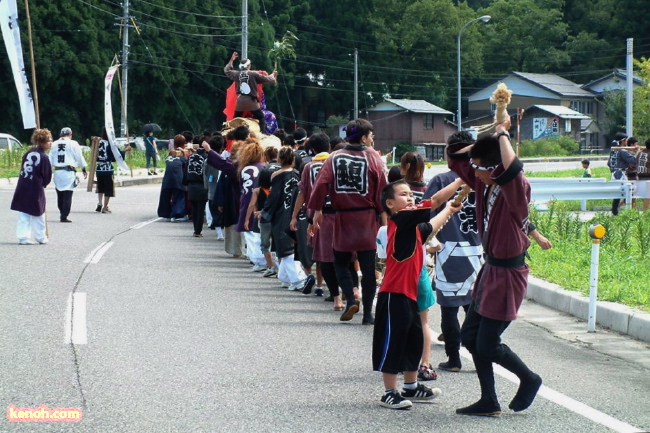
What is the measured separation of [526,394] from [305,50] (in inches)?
2694

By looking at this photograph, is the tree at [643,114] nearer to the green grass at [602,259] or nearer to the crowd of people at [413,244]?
the green grass at [602,259]

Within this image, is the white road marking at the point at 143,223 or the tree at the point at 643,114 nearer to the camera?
the white road marking at the point at 143,223

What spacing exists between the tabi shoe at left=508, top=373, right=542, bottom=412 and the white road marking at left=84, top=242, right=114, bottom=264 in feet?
27.0

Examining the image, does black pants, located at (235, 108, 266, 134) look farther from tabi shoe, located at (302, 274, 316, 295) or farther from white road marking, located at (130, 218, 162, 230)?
tabi shoe, located at (302, 274, 316, 295)

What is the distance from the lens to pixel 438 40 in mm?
76938

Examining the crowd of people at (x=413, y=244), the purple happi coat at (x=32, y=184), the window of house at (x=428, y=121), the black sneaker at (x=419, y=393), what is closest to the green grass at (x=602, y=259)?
the crowd of people at (x=413, y=244)

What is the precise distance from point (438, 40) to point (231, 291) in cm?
6830

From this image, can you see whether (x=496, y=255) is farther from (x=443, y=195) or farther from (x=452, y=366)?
(x=452, y=366)

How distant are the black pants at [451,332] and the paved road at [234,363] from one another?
190mm

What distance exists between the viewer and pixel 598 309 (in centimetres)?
950

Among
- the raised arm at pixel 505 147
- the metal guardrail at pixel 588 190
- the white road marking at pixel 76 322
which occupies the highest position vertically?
the raised arm at pixel 505 147

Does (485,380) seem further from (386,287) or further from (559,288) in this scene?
(559,288)

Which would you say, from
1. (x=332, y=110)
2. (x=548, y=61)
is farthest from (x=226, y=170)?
(x=548, y=61)

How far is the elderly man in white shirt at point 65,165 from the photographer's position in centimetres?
1833
